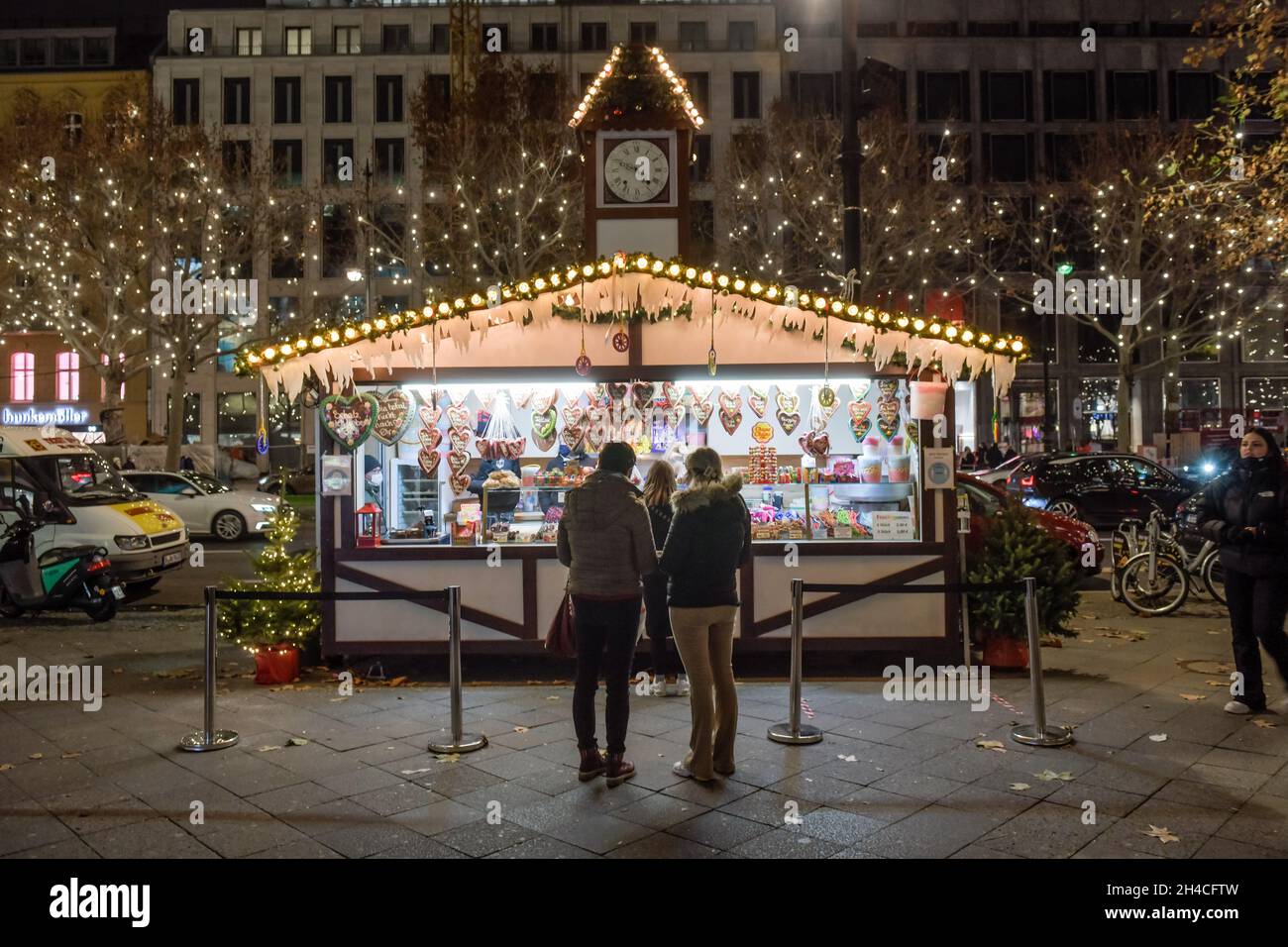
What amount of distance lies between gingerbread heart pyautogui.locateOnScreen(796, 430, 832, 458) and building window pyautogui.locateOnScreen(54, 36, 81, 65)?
5357cm

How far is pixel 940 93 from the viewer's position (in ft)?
153

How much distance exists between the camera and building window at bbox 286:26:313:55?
49.1 m

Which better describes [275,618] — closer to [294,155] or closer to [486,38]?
[486,38]

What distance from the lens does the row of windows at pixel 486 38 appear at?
47.9 meters

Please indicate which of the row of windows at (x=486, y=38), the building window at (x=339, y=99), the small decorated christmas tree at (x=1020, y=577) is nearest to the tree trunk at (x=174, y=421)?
the building window at (x=339, y=99)

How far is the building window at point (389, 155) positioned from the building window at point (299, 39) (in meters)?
6.30

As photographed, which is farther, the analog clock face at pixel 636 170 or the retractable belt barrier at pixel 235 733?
the analog clock face at pixel 636 170

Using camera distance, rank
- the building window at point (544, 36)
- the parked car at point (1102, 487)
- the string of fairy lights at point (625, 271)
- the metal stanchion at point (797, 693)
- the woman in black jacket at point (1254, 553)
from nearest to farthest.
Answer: the metal stanchion at point (797, 693)
the woman in black jacket at point (1254, 553)
the string of fairy lights at point (625, 271)
the parked car at point (1102, 487)
the building window at point (544, 36)

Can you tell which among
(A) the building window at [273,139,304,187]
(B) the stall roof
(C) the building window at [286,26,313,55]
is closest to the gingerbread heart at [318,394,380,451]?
(B) the stall roof

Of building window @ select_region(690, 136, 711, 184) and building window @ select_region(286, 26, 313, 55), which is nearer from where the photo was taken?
building window @ select_region(690, 136, 711, 184)

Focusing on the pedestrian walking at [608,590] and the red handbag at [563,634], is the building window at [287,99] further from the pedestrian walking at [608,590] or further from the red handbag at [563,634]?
the pedestrian walking at [608,590]

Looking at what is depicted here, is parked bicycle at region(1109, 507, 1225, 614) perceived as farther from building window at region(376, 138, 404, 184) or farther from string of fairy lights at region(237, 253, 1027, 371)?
building window at region(376, 138, 404, 184)

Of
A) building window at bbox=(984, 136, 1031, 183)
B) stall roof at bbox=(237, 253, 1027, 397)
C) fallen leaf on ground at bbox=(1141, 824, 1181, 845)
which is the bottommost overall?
fallen leaf on ground at bbox=(1141, 824, 1181, 845)
